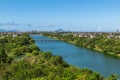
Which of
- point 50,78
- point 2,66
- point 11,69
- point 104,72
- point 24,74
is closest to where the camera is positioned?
point 50,78

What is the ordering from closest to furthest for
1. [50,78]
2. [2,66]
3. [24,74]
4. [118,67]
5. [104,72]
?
1. [50,78]
2. [24,74]
3. [2,66]
4. [104,72]
5. [118,67]

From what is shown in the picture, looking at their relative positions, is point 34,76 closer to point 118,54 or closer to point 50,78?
point 50,78

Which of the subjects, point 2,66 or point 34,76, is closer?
point 34,76

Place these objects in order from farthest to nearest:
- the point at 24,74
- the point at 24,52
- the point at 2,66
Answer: the point at 24,52, the point at 2,66, the point at 24,74

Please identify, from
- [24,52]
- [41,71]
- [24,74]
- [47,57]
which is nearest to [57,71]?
[41,71]

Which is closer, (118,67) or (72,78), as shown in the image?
(72,78)

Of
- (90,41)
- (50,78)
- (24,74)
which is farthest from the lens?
(90,41)

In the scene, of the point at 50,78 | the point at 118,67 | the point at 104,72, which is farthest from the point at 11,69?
the point at 118,67

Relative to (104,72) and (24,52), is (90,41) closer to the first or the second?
(24,52)
